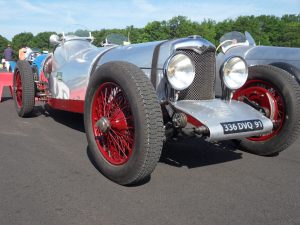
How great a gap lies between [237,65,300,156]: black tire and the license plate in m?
0.68

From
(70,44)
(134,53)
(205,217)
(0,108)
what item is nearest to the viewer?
(205,217)

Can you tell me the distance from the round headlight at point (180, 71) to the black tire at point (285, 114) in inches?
50.4

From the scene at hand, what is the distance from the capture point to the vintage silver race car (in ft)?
9.61

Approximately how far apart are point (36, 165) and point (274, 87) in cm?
275

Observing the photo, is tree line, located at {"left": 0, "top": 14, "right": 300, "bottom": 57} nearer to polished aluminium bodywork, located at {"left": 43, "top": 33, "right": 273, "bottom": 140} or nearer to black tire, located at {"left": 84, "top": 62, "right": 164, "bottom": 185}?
polished aluminium bodywork, located at {"left": 43, "top": 33, "right": 273, "bottom": 140}

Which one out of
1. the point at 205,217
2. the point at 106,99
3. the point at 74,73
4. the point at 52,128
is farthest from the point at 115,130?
the point at 52,128

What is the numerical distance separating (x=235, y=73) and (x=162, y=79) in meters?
0.81

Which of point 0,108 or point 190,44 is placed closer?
point 190,44

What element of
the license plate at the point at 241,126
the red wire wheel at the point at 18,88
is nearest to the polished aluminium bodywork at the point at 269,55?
the license plate at the point at 241,126

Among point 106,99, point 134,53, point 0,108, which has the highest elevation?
point 134,53

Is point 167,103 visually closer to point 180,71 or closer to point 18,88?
point 180,71

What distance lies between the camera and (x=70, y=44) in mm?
5512

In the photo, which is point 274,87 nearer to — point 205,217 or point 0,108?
point 205,217

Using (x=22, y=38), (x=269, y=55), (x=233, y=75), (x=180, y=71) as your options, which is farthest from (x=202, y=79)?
(x=22, y=38)
